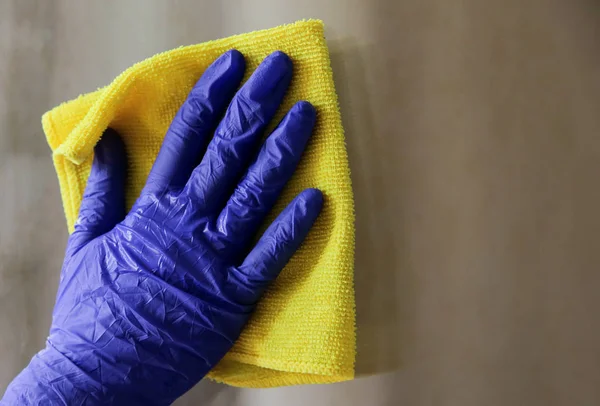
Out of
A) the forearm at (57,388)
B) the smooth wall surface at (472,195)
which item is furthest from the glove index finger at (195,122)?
the forearm at (57,388)

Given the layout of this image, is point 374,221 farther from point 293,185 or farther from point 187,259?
point 187,259

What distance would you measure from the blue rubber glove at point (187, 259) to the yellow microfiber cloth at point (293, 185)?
0.06 ft

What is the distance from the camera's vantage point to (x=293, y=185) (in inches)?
24.4

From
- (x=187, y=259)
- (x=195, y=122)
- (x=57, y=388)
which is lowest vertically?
(x=57, y=388)

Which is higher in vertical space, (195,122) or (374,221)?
(195,122)

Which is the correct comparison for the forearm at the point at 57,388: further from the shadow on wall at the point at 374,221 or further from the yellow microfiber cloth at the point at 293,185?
the shadow on wall at the point at 374,221

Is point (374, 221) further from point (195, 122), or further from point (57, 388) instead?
point (57, 388)

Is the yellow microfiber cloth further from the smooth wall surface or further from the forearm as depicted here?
the forearm

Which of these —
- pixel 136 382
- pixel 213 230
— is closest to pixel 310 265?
pixel 213 230

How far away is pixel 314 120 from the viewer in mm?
597

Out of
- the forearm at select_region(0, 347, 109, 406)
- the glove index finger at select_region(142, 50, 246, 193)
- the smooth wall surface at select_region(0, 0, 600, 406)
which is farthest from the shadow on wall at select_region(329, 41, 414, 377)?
the forearm at select_region(0, 347, 109, 406)

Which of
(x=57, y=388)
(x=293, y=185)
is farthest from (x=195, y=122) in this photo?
(x=57, y=388)

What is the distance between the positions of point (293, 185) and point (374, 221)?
0.39 feet

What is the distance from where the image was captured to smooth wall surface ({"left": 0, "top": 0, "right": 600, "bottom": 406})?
0.59m
